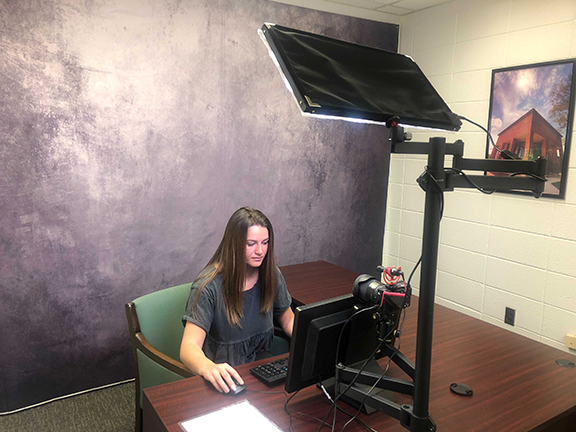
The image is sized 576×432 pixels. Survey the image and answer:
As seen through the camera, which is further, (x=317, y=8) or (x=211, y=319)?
(x=317, y=8)

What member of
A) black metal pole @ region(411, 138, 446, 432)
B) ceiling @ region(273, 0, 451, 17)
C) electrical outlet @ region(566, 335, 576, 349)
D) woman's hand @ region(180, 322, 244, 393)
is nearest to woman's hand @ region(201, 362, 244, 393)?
woman's hand @ region(180, 322, 244, 393)

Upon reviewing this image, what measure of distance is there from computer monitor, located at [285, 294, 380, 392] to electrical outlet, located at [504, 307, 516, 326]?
7.01 ft

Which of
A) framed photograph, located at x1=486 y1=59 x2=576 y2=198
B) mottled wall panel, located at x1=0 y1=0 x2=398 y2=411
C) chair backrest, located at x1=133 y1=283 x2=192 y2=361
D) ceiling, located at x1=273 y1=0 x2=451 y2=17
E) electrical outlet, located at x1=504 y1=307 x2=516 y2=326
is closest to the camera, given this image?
chair backrest, located at x1=133 y1=283 x2=192 y2=361

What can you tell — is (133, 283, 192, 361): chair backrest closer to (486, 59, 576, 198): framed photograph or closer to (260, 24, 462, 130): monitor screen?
(260, 24, 462, 130): monitor screen

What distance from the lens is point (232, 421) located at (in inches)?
53.8

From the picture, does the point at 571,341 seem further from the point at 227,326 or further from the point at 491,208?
the point at 227,326

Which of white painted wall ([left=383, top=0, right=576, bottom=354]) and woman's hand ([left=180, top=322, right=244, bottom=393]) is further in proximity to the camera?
white painted wall ([left=383, top=0, right=576, bottom=354])

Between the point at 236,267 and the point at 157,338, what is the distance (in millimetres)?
564

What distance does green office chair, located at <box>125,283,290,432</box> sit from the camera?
72.7 inches

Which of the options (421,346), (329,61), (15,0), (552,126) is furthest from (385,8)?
(421,346)

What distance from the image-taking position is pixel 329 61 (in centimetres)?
112

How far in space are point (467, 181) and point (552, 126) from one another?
90.2 inches

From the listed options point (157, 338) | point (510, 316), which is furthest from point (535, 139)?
point (157, 338)

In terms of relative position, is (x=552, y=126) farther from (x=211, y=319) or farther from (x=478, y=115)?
(x=211, y=319)
